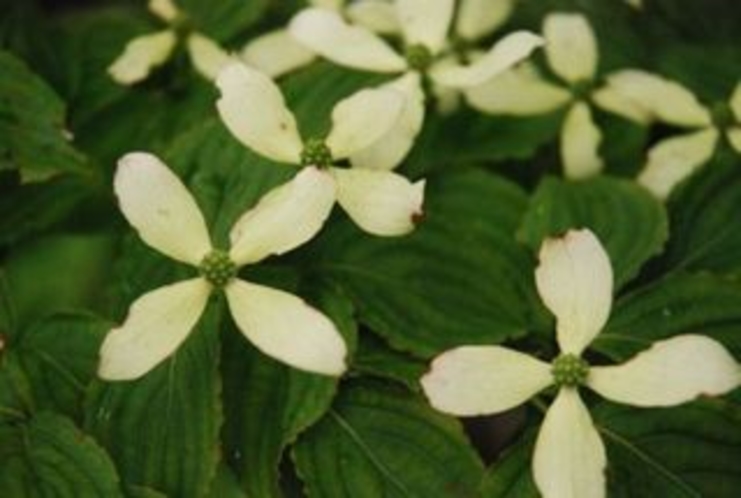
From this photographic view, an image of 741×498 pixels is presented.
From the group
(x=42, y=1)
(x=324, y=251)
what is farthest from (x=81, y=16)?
(x=324, y=251)

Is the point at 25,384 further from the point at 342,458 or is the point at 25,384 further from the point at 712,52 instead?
the point at 712,52

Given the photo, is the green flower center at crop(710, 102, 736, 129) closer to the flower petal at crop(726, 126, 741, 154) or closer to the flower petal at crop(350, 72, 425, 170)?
the flower petal at crop(726, 126, 741, 154)

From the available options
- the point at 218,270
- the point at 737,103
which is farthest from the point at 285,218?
the point at 737,103

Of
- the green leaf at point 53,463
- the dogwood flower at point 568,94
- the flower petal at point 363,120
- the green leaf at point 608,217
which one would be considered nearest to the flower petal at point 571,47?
the dogwood flower at point 568,94

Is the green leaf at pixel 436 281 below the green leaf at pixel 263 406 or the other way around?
the other way around

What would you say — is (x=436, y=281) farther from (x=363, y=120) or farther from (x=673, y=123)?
(x=673, y=123)

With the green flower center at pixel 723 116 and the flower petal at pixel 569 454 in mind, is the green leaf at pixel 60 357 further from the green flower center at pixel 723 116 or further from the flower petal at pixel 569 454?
the green flower center at pixel 723 116
